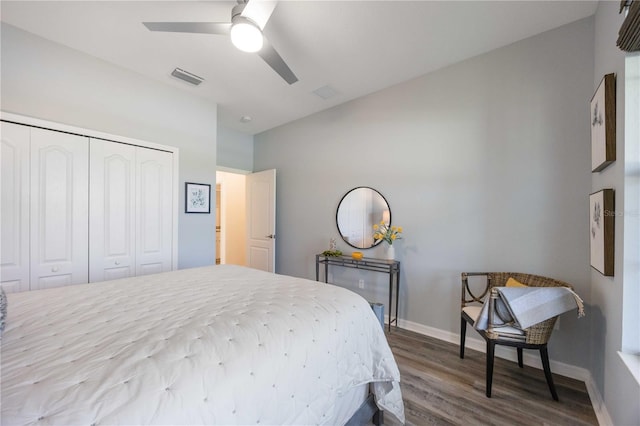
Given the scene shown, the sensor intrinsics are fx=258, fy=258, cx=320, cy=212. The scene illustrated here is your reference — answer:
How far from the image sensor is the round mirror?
3279 mm

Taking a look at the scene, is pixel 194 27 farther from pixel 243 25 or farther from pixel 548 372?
pixel 548 372

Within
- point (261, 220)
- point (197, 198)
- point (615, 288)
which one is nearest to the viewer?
point (615, 288)

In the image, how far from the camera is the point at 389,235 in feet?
9.96

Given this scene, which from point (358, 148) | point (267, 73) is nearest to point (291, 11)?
point (267, 73)

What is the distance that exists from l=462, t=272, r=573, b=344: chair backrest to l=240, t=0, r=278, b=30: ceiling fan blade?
2.65 m

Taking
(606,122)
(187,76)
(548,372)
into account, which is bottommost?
(548,372)

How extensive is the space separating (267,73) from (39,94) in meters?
2.06

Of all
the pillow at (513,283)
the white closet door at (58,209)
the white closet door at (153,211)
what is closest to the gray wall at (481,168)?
the pillow at (513,283)

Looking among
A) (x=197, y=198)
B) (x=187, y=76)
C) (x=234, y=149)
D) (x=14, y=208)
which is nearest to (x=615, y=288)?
(x=197, y=198)

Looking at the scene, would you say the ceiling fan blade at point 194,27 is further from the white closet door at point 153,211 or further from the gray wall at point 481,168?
the gray wall at point 481,168

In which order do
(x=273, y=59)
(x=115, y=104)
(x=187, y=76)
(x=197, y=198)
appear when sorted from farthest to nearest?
(x=197, y=198)
(x=187, y=76)
(x=115, y=104)
(x=273, y=59)

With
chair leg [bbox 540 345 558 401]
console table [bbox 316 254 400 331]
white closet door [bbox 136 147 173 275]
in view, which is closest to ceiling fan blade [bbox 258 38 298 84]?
white closet door [bbox 136 147 173 275]

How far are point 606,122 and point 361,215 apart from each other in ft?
7.53

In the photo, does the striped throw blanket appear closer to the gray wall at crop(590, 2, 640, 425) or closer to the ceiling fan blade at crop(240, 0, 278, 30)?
the gray wall at crop(590, 2, 640, 425)
